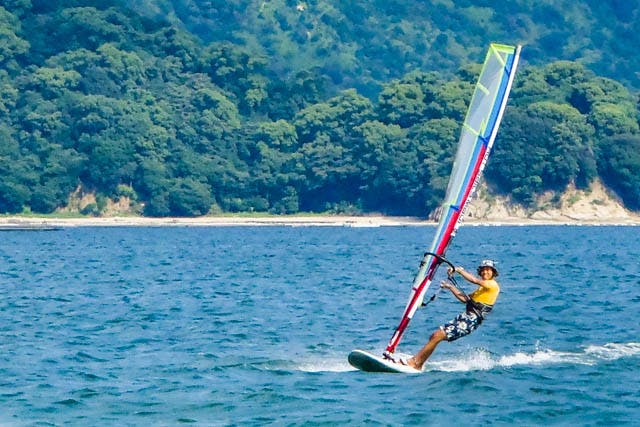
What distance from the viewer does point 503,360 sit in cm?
3009

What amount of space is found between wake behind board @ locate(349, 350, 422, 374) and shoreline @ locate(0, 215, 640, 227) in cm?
11528

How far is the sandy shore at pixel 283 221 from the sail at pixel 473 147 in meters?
117

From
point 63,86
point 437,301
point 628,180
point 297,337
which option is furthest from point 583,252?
point 63,86

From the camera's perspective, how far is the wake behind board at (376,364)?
27578 mm

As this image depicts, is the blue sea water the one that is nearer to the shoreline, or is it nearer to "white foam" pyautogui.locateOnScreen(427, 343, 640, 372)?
"white foam" pyautogui.locateOnScreen(427, 343, 640, 372)

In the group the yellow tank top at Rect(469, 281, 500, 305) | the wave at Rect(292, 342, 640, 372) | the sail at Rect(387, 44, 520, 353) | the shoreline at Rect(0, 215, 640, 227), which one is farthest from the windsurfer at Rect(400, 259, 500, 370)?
the shoreline at Rect(0, 215, 640, 227)

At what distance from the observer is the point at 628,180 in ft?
506

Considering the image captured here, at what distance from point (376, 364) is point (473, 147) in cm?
443

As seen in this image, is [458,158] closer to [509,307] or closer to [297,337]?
[297,337]

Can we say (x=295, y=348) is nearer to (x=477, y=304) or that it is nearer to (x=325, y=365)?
(x=325, y=365)

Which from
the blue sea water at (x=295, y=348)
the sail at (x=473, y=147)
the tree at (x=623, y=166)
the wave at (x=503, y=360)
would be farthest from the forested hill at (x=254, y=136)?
the sail at (x=473, y=147)

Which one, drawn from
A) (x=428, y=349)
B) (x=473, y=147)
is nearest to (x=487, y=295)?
(x=428, y=349)

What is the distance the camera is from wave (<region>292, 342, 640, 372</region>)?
94.5ft

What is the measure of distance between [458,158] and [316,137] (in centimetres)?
13552
